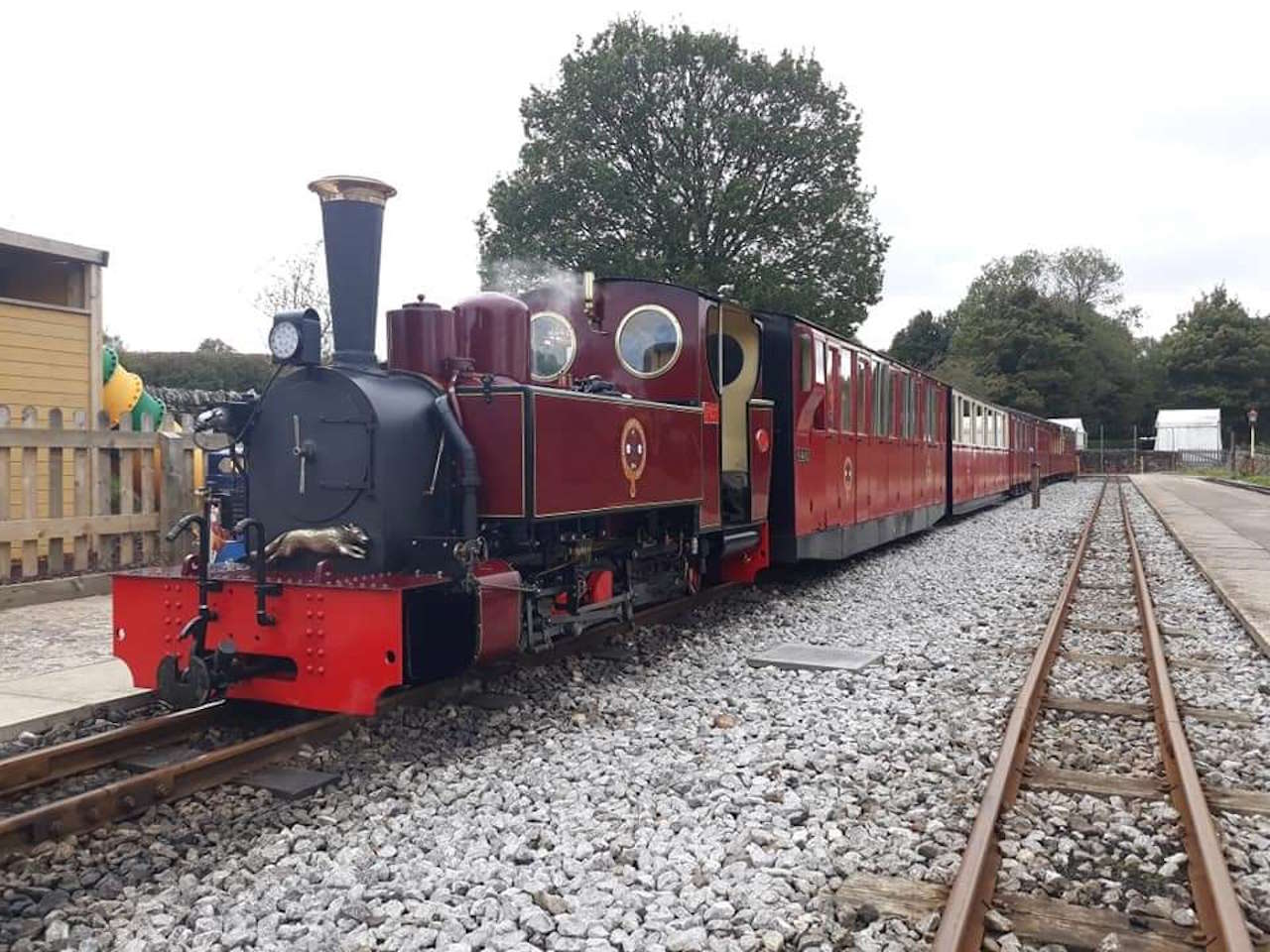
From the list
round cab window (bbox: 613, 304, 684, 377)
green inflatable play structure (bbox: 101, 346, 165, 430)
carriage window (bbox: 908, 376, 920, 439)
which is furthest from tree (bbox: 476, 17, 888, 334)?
round cab window (bbox: 613, 304, 684, 377)

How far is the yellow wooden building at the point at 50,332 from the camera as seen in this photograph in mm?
10109

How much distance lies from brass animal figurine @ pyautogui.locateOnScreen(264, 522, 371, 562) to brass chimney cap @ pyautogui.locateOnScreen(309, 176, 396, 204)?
5.26 feet

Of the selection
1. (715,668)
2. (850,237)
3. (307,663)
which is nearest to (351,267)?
(307,663)

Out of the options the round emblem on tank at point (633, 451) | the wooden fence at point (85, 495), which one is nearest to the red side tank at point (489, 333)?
the round emblem on tank at point (633, 451)

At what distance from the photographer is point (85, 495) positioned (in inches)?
361

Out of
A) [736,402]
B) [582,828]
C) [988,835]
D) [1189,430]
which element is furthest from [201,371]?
[1189,430]

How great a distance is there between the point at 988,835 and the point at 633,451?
3.28m

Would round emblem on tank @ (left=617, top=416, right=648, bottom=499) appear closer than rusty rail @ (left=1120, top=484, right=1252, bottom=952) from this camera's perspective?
No

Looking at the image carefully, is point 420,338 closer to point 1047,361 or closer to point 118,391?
point 118,391

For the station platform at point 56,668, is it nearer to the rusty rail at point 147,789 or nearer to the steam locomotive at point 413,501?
the steam locomotive at point 413,501

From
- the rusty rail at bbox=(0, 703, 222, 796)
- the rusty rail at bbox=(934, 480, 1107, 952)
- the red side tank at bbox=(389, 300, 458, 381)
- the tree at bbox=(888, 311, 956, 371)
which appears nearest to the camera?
the rusty rail at bbox=(934, 480, 1107, 952)

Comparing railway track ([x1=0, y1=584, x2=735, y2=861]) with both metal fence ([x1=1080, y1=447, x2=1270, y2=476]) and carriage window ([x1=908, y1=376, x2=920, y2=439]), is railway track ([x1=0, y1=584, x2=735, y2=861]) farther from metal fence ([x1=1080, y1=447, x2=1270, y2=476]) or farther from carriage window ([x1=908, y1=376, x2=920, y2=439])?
metal fence ([x1=1080, y1=447, x2=1270, y2=476])

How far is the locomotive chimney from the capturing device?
5078mm

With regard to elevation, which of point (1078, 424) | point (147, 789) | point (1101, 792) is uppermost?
point (1078, 424)
